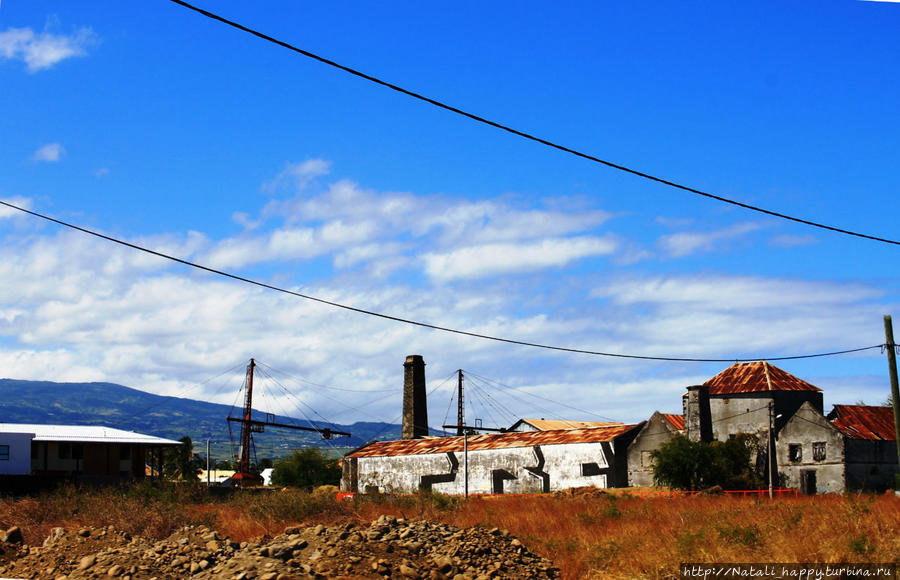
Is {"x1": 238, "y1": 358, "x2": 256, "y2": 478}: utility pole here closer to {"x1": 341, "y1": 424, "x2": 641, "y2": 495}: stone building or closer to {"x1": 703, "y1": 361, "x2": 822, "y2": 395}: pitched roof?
{"x1": 341, "y1": 424, "x2": 641, "y2": 495}: stone building

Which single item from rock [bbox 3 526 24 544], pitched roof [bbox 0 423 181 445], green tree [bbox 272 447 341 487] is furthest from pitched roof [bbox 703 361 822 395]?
rock [bbox 3 526 24 544]

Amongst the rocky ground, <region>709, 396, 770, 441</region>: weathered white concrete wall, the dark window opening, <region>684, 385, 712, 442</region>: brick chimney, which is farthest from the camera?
<region>709, 396, 770, 441</region>: weathered white concrete wall

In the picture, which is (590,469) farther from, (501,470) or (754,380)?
(754,380)

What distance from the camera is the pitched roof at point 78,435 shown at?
4984 cm

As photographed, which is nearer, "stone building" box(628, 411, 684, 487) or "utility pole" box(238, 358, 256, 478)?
"stone building" box(628, 411, 684, 487)

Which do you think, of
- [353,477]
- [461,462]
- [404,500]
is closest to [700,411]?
[461,462]

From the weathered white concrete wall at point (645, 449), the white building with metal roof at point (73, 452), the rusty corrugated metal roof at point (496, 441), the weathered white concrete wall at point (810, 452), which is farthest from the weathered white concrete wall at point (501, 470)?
the white building with metal roof at point (73, 452)

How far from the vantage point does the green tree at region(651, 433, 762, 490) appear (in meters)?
45.9

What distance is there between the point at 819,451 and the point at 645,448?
10666 millimetres

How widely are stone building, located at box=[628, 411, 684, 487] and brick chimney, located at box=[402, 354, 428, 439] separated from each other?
3241 cm

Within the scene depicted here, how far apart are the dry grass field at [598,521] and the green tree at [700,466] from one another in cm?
1984

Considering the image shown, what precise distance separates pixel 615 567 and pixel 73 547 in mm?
12095

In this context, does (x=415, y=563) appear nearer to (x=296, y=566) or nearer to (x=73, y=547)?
(x=296, y=566)

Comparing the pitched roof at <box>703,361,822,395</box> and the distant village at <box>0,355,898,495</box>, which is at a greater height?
the pitched roof at <box>703,361,822,395</box>
